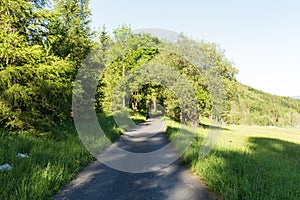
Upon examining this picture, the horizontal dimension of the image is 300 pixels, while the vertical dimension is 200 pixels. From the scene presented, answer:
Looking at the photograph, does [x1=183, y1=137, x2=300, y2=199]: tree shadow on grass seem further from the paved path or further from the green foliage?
the green foliage

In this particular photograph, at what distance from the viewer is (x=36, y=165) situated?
5172 millimetres

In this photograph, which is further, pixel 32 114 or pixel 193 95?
pixel 193 95

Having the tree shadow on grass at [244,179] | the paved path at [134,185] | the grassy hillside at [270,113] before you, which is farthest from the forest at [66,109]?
Answer: the grassy hillside at [270,113]

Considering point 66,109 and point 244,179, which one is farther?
point 66,109

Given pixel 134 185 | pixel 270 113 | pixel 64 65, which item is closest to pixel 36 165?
pixel 134 185

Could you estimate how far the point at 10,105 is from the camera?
7.75 m

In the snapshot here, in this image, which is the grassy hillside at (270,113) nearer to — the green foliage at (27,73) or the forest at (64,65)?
the forest at (64,65)

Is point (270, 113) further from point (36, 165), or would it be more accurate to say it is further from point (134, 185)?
point (36, 165)

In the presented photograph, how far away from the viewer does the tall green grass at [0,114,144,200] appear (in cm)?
401

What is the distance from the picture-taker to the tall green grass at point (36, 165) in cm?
401

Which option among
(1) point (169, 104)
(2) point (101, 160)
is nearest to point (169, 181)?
(2) point (101, 160)

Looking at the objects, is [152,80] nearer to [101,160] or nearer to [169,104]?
[169,104]

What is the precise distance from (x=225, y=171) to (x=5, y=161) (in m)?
5.54

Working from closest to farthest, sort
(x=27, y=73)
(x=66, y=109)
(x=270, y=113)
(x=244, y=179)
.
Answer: (x=244, y=179)
(x=27, y=73)
(x=66, y=109)
(x=270, y=113)
